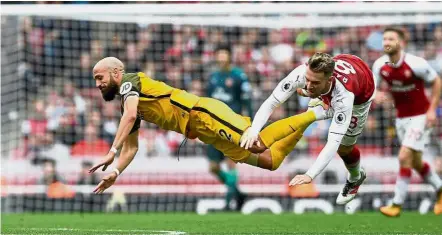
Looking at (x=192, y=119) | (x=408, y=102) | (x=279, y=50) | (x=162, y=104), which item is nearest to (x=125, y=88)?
(x=162, y=104)

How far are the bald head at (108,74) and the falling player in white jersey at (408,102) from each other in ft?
14.4

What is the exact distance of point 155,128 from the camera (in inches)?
722

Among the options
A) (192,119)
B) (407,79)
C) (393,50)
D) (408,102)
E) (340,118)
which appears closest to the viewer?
(340,118)

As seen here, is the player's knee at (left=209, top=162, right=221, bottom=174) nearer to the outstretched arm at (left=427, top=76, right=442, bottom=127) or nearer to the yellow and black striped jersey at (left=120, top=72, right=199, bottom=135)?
the outstretched arm at (left=427, top=76, right=442, bottom=127)

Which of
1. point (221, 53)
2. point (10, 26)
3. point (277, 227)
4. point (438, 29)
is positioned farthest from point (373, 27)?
point (277, 227)

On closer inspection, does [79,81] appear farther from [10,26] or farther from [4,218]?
[4,218]

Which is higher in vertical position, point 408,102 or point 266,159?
point 408,102

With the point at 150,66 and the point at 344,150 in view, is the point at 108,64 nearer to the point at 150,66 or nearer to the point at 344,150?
the point at 344,150

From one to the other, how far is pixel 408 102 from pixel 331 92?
4.25 meters

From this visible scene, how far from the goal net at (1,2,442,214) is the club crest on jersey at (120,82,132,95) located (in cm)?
648

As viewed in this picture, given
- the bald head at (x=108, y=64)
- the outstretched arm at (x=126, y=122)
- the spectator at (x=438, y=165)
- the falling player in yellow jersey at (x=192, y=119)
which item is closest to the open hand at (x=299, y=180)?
the falling player in yellow jersey at (x=192, y=119)

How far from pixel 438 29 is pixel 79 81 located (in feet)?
23.4

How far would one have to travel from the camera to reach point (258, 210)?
56.0 ft

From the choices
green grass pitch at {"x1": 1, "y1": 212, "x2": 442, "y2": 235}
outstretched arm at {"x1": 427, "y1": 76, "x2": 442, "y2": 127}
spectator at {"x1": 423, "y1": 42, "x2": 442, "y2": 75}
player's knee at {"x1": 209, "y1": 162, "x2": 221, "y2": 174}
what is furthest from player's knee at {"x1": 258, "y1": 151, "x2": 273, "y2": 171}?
spectator at {"x1": 423, "y1": 42, "x2": 442, "y2": 75}
